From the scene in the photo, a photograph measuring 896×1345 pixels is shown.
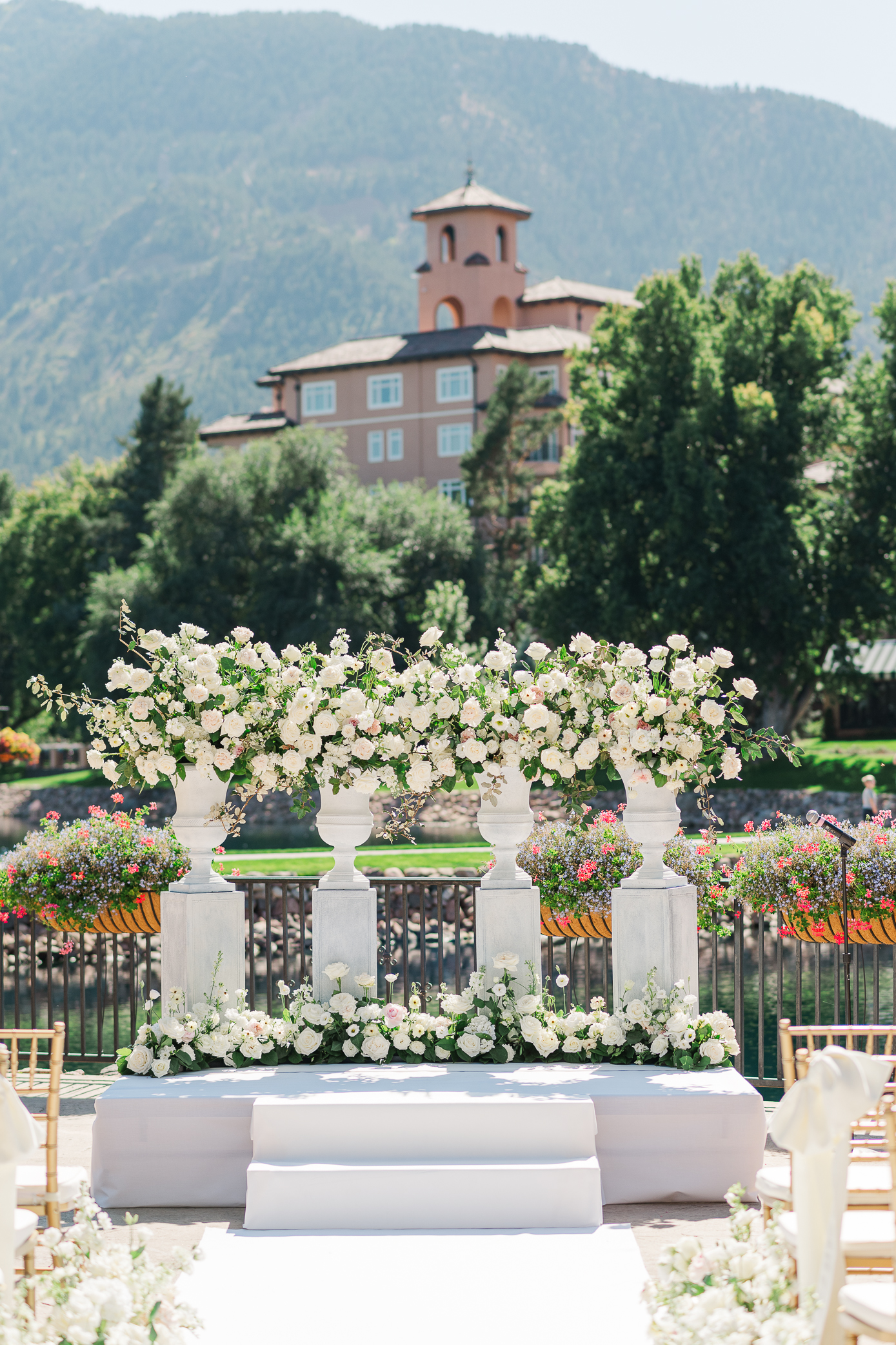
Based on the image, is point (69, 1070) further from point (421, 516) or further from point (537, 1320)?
point (421, 516)

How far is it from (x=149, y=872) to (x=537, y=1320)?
18.8 ft

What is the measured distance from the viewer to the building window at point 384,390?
69125 mm

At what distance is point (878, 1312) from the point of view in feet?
13.3

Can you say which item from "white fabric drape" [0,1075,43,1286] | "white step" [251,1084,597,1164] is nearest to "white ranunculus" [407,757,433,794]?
"white step" [251,1084,597,1164]

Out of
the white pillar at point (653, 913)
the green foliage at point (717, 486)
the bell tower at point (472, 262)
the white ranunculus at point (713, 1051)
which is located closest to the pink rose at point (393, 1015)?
the white pillar at point (653, 913)

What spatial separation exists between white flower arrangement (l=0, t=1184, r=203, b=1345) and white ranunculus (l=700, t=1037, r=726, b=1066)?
12.2 ft

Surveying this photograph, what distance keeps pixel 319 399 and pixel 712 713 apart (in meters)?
65.8

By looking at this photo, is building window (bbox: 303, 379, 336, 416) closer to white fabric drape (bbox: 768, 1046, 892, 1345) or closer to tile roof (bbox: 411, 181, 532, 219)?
tile roof (bbox: 411, 181, 532, 219)

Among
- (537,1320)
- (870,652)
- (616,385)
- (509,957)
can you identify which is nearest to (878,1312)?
(537,1320)

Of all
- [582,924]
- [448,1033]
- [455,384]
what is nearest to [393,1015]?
[448,1033]

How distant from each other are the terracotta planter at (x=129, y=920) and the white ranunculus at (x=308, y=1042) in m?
3.31

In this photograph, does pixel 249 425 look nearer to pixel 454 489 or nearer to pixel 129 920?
pixel 454 489

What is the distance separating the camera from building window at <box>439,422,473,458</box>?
66688 mm

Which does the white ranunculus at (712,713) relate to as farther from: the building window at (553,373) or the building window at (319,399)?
the building window at (319,399)
